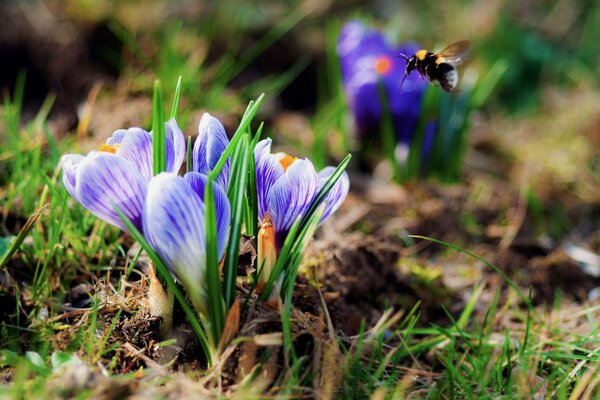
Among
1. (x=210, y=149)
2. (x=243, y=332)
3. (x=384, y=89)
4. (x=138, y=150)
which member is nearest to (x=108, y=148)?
(x=138, y=150)

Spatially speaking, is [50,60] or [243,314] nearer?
[243,314]

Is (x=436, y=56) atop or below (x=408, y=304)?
atop

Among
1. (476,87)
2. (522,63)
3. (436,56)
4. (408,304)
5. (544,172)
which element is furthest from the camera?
(522,63)

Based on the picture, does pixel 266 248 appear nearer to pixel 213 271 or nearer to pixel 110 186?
pixel 213 271

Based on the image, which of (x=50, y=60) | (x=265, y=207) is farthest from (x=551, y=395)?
A: (x=50, y=60)

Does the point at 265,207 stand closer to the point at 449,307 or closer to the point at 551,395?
the point at 551,395

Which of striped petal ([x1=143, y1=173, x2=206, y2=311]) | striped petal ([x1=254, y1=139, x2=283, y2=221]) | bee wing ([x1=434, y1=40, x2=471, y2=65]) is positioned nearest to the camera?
striped petal ([x1=143, y1=173, x2=206, y2=311])

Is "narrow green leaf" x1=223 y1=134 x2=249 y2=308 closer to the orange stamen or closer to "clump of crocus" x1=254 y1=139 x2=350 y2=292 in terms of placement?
"clump of crocus" x1=254 y1=139 x2=350 y2=292

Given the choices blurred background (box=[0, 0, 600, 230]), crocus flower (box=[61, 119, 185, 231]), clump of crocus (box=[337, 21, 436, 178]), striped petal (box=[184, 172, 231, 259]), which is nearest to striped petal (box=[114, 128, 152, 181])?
crocus flower (box=[61, 119, 185, 231])
